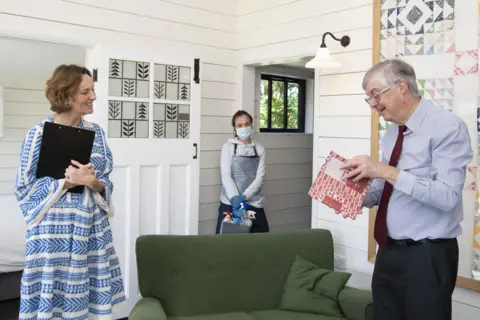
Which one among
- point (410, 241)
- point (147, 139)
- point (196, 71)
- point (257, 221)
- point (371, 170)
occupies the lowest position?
point (257, 221)

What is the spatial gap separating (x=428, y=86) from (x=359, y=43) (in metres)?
0.63

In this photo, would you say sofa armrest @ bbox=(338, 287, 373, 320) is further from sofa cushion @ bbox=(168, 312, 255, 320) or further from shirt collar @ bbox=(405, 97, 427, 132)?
shirt collar @ bbox=(405, 97, 427, 132)

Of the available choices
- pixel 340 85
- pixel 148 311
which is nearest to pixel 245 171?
pixel 340 85

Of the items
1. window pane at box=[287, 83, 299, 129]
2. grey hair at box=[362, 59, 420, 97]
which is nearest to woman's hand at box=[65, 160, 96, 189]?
grey hair at box=[362, 59, 420, 97]

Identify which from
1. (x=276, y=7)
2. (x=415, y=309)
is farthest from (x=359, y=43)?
(x=415, y=309)

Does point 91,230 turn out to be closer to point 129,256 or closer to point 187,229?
point 129,256

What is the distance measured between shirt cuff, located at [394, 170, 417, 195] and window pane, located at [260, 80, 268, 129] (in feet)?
10.7

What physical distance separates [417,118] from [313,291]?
4.43 feet

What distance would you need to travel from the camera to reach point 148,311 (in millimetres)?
2314

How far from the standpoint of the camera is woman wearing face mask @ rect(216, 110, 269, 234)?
3793mm

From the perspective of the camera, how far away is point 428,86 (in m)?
2.74

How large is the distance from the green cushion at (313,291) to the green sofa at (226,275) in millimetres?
39

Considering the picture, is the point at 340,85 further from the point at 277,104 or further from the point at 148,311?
the point at 148,311

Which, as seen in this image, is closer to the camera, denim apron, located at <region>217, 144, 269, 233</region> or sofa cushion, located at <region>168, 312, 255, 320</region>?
sofa cushion, located at <region>168, 312, 255, 320</region>
